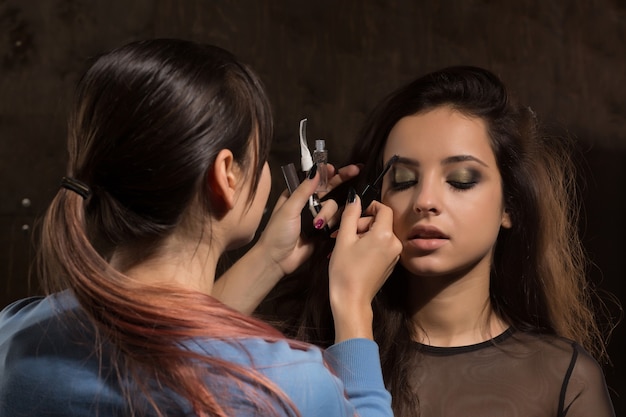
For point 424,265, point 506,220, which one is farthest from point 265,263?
point 506,220

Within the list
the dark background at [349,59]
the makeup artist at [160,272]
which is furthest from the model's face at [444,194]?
the dark background at [349,59]

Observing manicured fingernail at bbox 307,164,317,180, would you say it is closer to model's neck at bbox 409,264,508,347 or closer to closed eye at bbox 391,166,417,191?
closed eye at bbox 391,166,417,191

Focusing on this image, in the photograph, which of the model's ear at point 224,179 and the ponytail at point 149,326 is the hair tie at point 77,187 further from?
the model's ear at point 224,179

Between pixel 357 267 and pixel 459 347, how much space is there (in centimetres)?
28

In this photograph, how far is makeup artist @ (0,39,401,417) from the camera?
887mm

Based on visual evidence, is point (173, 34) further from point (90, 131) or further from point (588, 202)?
point (90, 131)

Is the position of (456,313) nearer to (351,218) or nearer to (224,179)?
(351,218)

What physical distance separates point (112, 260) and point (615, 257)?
1402 millimetres

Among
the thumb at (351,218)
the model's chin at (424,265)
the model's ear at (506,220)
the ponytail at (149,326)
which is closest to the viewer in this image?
the ponytail at (149,326)

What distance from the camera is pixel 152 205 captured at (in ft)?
3.21

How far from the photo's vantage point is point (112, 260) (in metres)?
0.99

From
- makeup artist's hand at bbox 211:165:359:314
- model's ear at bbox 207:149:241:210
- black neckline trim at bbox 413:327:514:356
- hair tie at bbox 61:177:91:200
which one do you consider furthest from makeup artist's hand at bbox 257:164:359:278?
hair tie at bbox 61:177:91:200

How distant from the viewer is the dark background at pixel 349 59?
6.75ft

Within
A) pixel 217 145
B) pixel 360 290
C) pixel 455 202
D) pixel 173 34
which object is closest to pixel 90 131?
pixel 217 145
